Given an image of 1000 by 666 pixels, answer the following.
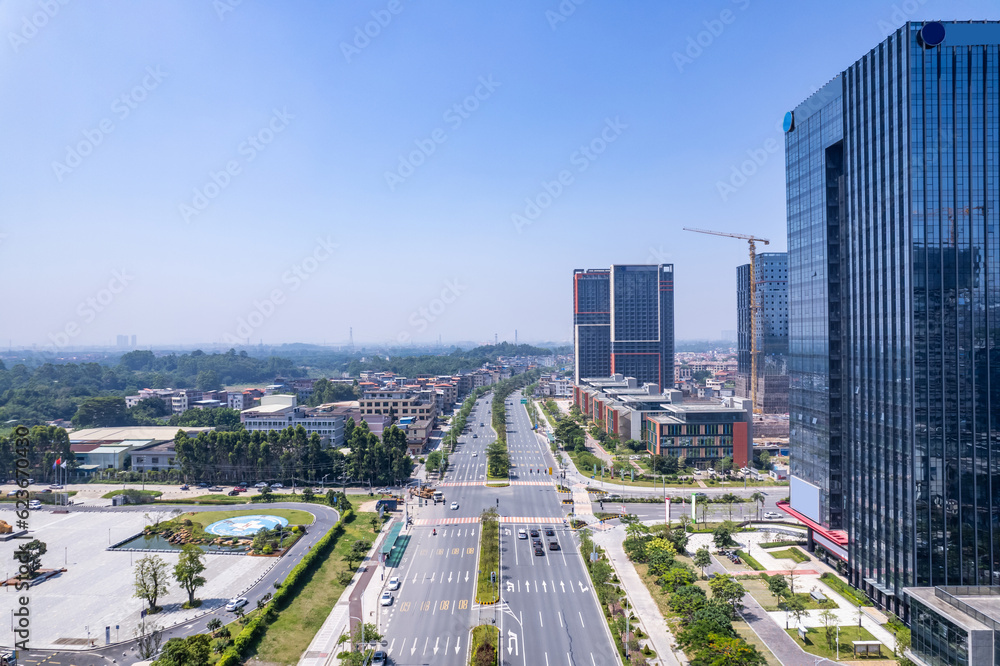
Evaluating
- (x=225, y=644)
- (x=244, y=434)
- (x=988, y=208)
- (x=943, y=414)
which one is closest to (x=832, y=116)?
(x=988, y=208)

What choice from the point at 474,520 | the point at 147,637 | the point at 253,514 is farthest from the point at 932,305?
the point at 253,514

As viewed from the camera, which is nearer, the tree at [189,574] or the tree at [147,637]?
the tree at [147,637]

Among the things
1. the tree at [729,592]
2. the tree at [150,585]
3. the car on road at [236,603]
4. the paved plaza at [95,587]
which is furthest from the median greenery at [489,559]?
the tree at [150,585]

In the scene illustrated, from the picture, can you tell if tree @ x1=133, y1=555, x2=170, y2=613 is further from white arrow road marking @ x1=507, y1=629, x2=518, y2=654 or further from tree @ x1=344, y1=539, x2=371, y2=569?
white arrow road marking @ x1=507, y1=629, x2=518, y2=654

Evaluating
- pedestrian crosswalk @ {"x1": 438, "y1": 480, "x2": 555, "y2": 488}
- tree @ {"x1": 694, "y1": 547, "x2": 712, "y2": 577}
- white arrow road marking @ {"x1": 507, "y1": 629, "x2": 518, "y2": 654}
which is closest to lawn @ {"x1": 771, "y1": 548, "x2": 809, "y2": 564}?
tree @ {"x1": 694, "y1": 547, "x2": 712, "y2": 577}

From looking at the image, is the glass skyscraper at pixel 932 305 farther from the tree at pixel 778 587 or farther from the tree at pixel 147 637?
the tree at pixel 147 637
